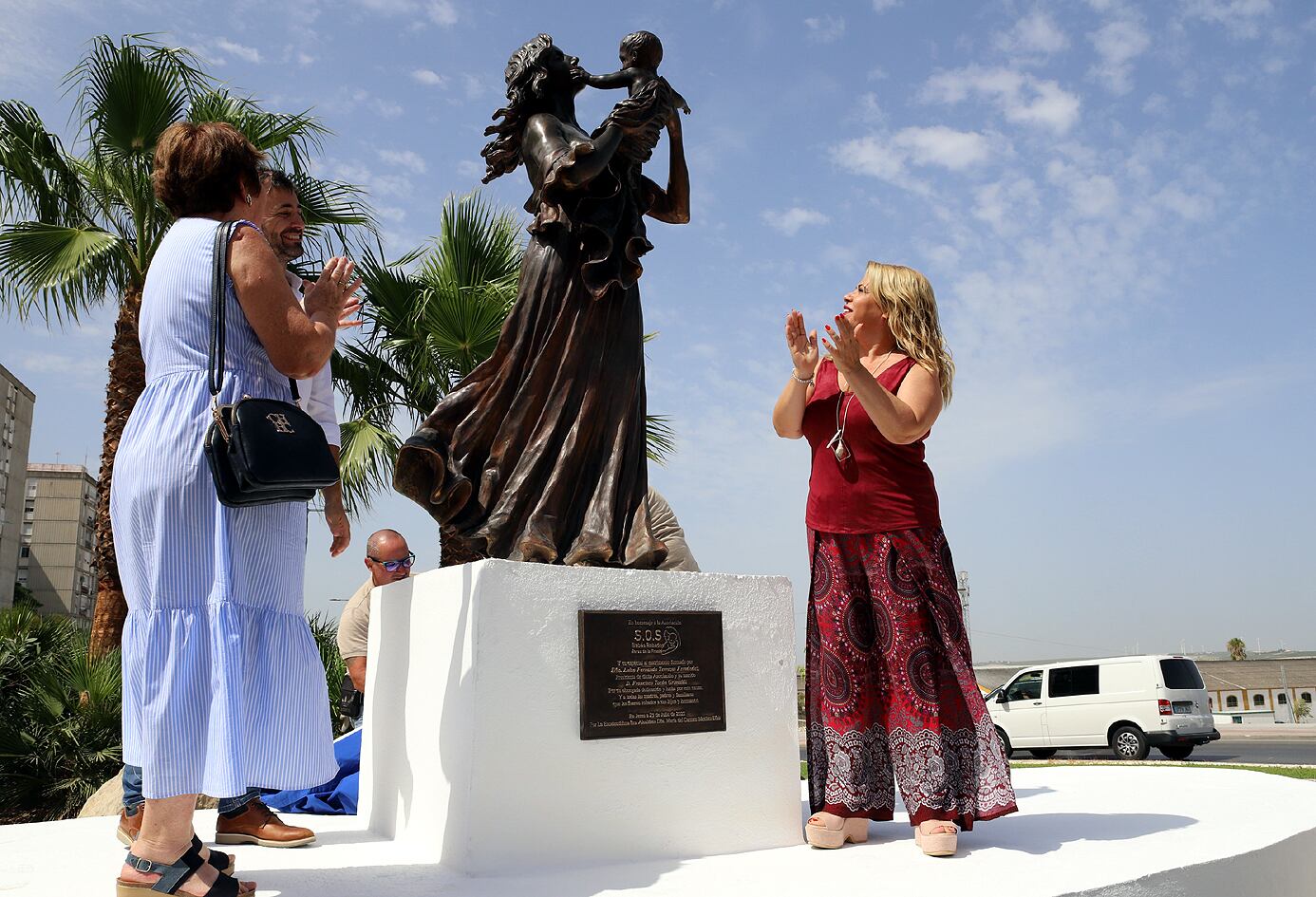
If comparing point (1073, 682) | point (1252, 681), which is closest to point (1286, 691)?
point (1252, 681)

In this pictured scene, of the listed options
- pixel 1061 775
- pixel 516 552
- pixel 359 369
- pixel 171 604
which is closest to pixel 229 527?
pixel 171 604

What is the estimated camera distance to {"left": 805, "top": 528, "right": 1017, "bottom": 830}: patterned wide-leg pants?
2.99m

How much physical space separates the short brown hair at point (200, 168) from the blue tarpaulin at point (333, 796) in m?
2.38

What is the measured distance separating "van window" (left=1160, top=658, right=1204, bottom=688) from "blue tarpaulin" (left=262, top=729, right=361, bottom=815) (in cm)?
1391

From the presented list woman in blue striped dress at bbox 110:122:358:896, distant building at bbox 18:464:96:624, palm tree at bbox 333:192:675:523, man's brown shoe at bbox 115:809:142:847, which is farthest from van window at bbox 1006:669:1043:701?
distant building at bbox 18:464:96:624

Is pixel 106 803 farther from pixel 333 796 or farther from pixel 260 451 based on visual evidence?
pixel 260 451

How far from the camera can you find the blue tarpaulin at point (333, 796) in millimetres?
3977

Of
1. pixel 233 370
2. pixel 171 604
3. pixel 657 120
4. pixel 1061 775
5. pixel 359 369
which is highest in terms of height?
pixel 359 369

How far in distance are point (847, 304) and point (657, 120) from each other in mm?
1016

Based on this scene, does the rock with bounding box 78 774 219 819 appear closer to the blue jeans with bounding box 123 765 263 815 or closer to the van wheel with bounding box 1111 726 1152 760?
the blue jeans with bounding box 123 765 263 815

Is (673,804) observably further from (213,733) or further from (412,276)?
(412,276)

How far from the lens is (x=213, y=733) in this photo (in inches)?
81.5

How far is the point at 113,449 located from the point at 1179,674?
A: 14.5 meters

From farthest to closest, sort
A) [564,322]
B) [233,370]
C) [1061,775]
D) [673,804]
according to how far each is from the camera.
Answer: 1. [1061,775]
2. [564,322]
3. [673,804]
4. [233,370]
